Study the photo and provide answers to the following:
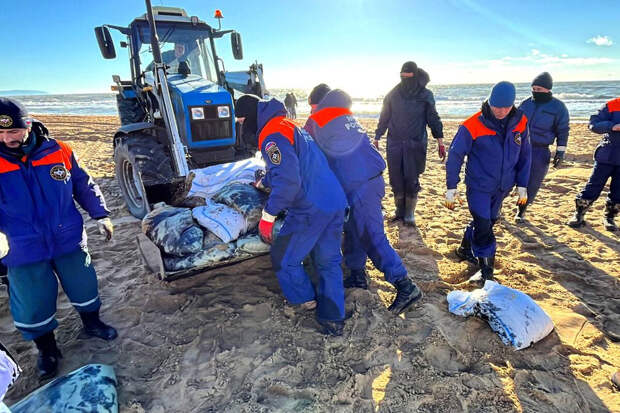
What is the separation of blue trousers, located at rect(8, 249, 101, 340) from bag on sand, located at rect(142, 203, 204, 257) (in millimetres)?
522

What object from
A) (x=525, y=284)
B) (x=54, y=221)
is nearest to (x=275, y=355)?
(x=54, y=221)

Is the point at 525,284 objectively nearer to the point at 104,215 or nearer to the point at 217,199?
the point at 217,199

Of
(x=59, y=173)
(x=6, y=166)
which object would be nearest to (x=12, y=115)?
(x=6, y=166)

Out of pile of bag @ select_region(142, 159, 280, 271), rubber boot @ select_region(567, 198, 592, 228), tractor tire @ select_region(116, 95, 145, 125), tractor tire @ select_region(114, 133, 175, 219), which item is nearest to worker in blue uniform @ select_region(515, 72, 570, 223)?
rubber boot @ select_region(567, 198, 592, 228)

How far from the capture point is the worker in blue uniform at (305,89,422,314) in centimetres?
278

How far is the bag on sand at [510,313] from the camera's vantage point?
238 cm

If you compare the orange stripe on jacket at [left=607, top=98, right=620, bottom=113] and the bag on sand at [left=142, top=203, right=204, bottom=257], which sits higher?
the orange stripe on jacket at [left=607, top=98, right=620, bottom=113]

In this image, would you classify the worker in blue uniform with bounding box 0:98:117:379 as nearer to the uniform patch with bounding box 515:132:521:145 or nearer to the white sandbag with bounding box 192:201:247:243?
the white sandbag with bounding box 192:201:247:243

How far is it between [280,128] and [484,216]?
6.56ft

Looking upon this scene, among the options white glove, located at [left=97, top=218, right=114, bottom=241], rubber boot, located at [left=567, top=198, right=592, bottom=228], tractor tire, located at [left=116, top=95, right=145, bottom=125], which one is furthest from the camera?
tractor tire, located at [left=116, top=95, right=145, bottom=125]

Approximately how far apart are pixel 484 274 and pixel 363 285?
1128 millimetres

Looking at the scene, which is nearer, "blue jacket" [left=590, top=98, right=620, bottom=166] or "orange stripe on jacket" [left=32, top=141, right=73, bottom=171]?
"orange stripe on jacket" [left=32, top=141, right=73, bottom=171]

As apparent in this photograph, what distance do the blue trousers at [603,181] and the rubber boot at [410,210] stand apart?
2.06m

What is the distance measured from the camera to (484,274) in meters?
3.20
